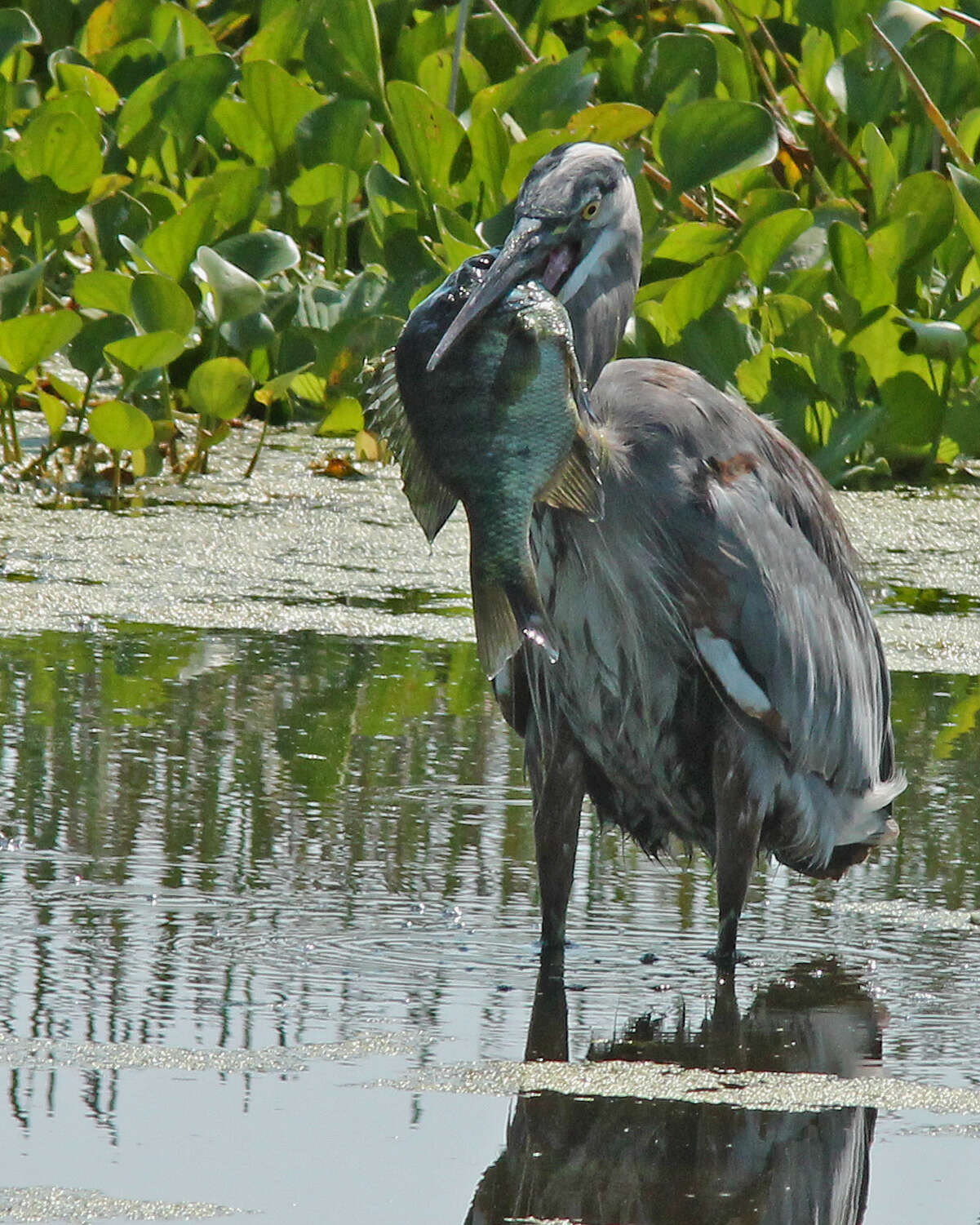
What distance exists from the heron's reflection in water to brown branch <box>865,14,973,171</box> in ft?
15.0

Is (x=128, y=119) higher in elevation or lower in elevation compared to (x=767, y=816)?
higher

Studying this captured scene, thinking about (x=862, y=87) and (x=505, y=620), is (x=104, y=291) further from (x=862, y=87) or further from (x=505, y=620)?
(x=505, y=620)

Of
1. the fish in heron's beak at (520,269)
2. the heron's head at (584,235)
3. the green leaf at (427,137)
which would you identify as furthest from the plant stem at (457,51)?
the fish in heron's beak at (520,269)

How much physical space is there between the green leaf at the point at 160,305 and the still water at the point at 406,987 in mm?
1612

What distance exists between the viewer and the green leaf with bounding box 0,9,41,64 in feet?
23.6

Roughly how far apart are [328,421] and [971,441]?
220cm

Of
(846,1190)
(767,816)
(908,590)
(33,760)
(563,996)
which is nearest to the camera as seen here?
(846,1190)

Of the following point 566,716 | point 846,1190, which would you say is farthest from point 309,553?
point 846,1190

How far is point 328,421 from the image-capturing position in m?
6.93

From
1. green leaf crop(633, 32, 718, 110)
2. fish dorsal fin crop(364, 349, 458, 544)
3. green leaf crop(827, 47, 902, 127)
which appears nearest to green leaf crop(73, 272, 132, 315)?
green leaf crop(633, 32, 718, 110)

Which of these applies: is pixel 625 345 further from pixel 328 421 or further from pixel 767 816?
pixel 767 816

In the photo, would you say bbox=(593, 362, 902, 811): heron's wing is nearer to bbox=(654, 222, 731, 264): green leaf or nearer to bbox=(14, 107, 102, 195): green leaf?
bbox=(654, 222, 731, 264): green leaf

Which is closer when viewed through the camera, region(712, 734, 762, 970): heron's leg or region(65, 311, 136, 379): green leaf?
region(712, 734, 762, 970): heron's leg

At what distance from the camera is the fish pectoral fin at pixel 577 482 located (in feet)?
8.57
